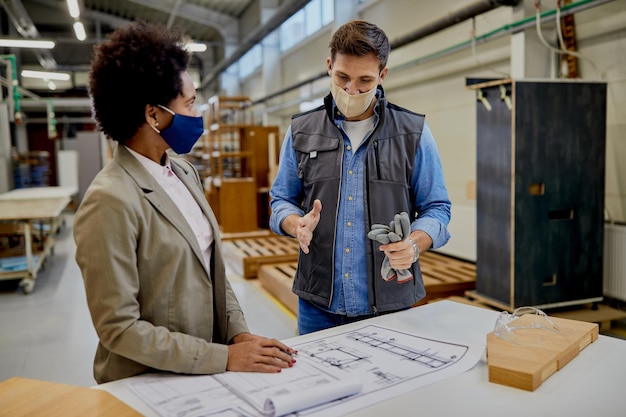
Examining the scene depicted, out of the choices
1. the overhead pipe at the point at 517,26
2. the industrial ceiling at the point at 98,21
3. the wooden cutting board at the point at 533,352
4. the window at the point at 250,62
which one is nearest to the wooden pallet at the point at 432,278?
the overhead pipe at the point at 517,26

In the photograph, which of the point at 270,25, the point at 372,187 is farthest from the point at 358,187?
the point at 270,25

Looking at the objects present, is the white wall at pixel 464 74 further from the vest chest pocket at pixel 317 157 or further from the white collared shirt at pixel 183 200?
the white collared shirt at pixel 183 200

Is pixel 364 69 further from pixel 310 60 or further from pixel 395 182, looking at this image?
pixel 310 60

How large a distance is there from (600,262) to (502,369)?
3469 mm

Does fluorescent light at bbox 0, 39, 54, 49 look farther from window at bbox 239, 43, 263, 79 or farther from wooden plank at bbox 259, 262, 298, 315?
wooden plank at bbox 259, 262, 298, 315

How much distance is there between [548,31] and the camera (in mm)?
4676

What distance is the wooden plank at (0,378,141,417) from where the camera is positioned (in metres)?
1.07

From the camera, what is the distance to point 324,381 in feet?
3.99

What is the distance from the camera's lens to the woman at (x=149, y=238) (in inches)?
47.8

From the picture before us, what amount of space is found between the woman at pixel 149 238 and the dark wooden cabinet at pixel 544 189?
9.99ft

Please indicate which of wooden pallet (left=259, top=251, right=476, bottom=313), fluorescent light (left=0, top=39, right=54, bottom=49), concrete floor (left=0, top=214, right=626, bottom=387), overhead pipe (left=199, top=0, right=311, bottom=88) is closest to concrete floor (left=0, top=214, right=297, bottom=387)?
concrete floor (left=0, top=214, right=626, bottom=387)

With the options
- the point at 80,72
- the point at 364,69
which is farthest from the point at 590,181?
the point at 80,72

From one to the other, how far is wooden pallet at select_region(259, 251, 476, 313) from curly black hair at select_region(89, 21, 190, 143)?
3.44 meters

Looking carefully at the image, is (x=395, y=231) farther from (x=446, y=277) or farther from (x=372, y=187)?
(x=446, y=277)
